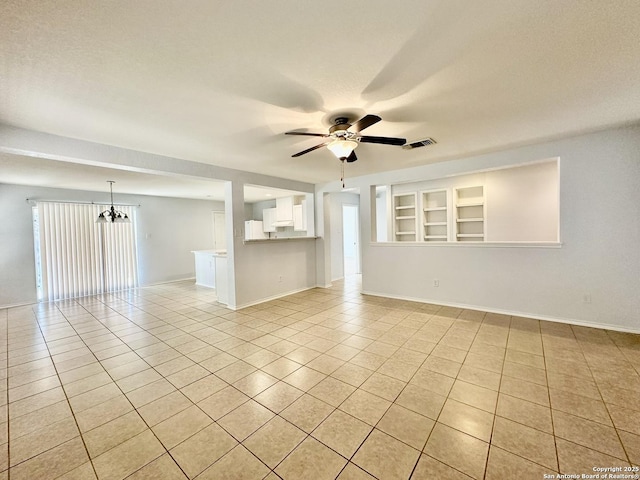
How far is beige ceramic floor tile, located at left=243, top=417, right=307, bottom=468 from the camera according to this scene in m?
1.54

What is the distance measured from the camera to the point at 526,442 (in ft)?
5.22

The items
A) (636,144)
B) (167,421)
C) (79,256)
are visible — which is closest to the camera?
(167,421)

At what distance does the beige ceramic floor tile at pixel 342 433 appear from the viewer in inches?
62.9

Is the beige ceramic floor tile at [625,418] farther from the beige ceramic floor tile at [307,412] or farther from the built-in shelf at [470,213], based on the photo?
the built-in shelf at [470,213]

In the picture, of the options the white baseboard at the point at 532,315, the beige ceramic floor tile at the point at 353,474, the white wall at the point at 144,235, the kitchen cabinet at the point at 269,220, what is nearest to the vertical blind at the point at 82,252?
the white wall at the point at 144,235

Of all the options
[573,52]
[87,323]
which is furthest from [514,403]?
[87,323]

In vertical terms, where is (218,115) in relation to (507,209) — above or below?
above

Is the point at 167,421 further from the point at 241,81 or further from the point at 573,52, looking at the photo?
the point at 573,52

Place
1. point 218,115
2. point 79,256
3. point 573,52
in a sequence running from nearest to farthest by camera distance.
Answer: point 573,52 → point 218,115 → point 79,256

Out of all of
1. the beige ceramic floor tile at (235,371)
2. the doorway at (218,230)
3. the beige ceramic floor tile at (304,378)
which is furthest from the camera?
the doorway at (218,230)

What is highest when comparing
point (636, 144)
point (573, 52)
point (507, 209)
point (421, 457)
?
point (573, 52)

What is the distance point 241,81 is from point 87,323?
178 inches

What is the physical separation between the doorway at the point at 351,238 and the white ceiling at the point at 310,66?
17.3ft

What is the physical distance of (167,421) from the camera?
1.85 meters
